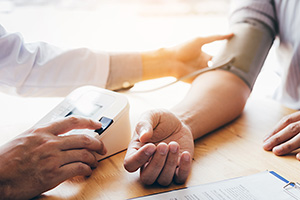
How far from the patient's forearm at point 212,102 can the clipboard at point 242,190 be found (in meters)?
0.20

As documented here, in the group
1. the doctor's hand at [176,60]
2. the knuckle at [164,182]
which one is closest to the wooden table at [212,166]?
the knuckle at [164,182]

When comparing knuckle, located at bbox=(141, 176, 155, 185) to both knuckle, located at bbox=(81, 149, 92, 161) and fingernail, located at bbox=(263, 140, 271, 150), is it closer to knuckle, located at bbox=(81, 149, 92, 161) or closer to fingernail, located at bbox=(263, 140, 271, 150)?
knuckle, located at bbox=(81, 149, 92, 161)

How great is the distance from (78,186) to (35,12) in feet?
3.75

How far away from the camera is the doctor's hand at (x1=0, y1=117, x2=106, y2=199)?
496mm

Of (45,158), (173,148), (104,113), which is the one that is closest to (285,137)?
(173,148)

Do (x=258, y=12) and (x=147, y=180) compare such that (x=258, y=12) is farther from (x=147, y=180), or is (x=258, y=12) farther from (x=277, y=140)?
(x=147, y=180)

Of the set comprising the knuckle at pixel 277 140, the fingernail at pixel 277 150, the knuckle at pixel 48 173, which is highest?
the knuckle at pixel 48 173

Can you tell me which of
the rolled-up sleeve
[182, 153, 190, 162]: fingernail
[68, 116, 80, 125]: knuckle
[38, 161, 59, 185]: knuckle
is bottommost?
[38, 161, 59, 185]: knuckle

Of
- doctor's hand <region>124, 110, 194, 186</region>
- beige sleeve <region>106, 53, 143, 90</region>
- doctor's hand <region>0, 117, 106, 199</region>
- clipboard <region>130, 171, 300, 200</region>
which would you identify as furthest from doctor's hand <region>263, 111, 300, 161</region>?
beige sleeve <region>106, 53, 143, 90</region>

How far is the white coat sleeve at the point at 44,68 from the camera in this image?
82 cm

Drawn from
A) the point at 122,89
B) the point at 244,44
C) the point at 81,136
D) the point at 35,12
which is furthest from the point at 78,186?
the point at 35,12

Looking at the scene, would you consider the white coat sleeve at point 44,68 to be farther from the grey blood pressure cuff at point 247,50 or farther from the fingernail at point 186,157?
the fingernail at point 186,157

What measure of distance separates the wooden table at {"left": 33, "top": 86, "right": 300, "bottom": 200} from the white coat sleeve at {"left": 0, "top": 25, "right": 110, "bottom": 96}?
36 cm

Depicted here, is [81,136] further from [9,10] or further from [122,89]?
[9,10]
